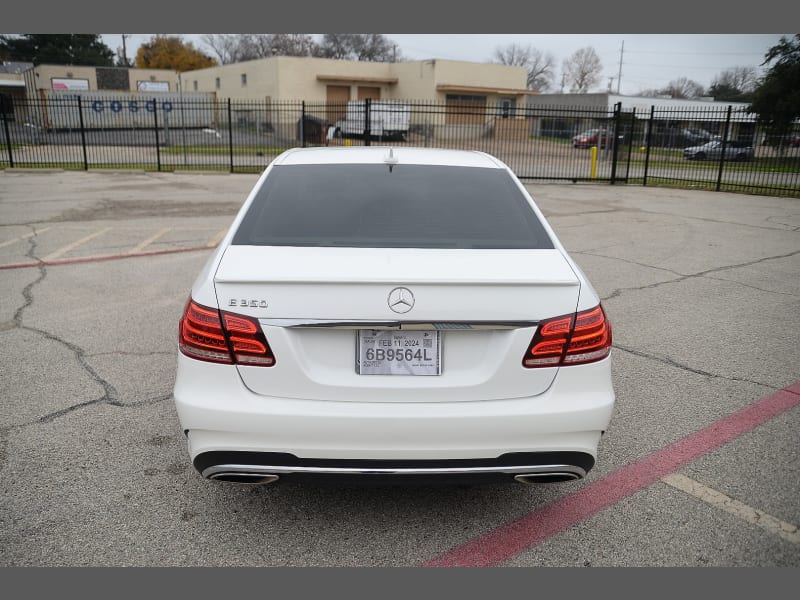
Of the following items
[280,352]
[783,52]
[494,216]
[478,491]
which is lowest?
[478,491]

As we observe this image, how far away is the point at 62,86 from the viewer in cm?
4994

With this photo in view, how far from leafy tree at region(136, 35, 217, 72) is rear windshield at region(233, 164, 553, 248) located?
83846mm

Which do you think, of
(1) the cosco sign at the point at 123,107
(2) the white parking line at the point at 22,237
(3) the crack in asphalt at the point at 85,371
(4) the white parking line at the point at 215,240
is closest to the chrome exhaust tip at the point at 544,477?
(3) the crack in asphalt at the point at 85,371

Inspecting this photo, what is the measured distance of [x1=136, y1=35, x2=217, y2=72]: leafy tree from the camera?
79812mm

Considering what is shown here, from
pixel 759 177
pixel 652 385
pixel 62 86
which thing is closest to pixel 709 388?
pixel 652 385

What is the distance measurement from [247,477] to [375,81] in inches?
2025

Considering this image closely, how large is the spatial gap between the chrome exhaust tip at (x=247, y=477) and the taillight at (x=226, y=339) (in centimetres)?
46

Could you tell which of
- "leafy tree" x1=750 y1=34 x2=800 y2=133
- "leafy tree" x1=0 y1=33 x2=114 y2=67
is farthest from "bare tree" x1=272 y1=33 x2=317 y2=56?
"leafy tree" x1=750 y1=34 x2=800 y2=133

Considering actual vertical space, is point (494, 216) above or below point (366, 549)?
above

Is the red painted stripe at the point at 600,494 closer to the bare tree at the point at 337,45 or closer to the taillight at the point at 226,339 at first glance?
the taillight at the point at 226,339

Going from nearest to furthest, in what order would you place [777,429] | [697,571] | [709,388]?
[697,571], [777,429], [709,388]

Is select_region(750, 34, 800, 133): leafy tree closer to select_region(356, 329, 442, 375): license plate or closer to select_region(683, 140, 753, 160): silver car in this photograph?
select_region(683, 140, 753, 160): silver car

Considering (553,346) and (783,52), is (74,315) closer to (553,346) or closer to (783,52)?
(553,346)

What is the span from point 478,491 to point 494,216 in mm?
1428
